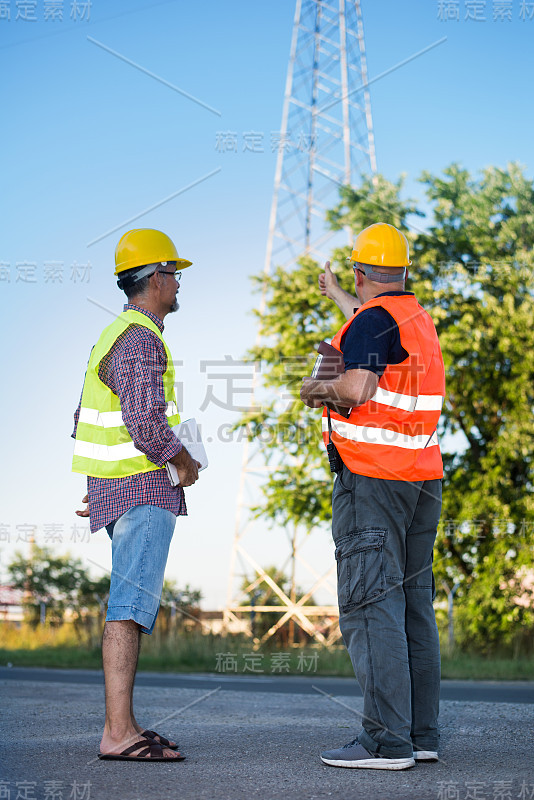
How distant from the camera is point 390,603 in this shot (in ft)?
12.3

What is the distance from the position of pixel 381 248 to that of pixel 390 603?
1541mm

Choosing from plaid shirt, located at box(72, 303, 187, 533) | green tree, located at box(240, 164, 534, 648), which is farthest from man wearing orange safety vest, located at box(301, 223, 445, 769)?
green tree, located at box(240, 164, 534, 648)

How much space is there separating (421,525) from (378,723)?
0.82m

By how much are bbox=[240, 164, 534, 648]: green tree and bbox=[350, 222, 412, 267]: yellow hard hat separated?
45.5 feet

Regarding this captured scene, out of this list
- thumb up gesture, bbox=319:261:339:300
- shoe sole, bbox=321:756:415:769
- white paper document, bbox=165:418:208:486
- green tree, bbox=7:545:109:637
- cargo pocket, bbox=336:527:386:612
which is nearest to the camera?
shoe sole, bbox=321:756:415:769

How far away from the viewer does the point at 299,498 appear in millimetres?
19016

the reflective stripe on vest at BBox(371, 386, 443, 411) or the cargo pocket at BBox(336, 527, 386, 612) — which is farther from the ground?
the reflective stripe on vest at BBox(371, 386, 443, 411)

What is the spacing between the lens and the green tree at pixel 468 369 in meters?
17.7

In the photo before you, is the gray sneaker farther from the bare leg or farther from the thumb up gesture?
the thumb up gesture

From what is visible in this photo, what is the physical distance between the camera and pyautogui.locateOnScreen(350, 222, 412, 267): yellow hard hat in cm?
414

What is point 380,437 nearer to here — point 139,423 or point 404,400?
point 404,400

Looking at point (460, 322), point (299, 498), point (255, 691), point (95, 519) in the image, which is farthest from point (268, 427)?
point (95, 519)

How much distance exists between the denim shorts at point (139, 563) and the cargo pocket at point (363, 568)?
78 cm
